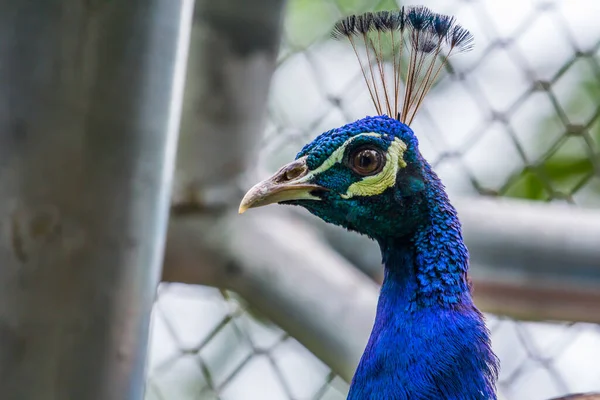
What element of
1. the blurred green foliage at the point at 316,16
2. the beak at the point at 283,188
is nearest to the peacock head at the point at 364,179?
the beak at the point at 283,188

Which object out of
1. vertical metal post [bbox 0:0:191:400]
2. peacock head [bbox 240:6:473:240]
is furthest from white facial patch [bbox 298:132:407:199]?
vertical metal post [bbox 0:0:191:400]

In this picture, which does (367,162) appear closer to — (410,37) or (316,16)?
(410,37)

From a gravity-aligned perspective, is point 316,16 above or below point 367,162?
above

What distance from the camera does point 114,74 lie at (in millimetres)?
558

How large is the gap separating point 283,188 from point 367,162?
0.07m

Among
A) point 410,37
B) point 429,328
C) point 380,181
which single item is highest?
point 410,37

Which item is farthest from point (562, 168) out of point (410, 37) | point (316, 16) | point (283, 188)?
point (283, 188)

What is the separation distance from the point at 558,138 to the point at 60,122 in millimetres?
826

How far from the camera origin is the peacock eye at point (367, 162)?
586 mm

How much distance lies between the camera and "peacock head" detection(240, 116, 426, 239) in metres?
0.58

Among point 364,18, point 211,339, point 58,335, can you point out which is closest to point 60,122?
point 58,335

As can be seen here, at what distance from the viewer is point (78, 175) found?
1.85 feet

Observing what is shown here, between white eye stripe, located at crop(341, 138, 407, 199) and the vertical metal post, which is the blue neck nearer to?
white eye stripe, located at crop(341, 138, 407, 199)

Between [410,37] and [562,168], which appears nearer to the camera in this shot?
[410,37]
